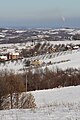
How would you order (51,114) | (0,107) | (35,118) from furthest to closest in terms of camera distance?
(0,107), (51,114), (35,118)

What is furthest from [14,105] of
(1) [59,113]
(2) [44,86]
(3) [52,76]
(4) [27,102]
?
(3) [52,76]

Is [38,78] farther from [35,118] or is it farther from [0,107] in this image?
[35,118]

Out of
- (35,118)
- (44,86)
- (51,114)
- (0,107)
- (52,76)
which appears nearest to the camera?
(35,118)

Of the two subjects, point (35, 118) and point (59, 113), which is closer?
point (35, 118)

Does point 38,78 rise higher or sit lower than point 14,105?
lower

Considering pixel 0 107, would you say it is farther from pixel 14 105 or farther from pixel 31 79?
pixel 31 79

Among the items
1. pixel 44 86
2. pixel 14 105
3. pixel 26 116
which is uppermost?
pixel 26 116

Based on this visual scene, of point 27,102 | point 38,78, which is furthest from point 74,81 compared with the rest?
point 27,102

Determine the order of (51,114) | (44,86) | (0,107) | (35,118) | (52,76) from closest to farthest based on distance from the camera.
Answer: (35,118)
(51,114)
(0,107)
(44,86)
(52,76)

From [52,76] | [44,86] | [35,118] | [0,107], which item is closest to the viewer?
[35,118]
